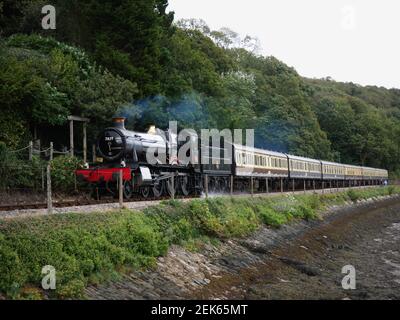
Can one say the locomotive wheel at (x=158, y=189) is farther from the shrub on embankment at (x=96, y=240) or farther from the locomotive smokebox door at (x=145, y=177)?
the shrub on embankment at (x=96, y=240)

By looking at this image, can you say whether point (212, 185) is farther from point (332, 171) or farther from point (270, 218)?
point (332, 171)

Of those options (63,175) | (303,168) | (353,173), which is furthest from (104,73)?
(353,173)

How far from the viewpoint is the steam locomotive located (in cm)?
1794

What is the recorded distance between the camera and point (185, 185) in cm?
2252

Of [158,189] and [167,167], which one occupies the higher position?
[167,167]

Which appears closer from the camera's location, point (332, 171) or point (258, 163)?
point (258, 163)

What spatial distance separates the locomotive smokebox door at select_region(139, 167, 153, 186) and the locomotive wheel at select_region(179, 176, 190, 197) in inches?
143

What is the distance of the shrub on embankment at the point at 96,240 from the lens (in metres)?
8.70

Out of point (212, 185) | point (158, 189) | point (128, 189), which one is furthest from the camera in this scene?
point (212, 185)

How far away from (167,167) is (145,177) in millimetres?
2487

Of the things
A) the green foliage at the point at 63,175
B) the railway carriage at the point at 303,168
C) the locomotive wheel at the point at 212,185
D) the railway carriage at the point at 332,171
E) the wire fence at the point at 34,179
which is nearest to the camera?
the wire fence at the point at 34,179

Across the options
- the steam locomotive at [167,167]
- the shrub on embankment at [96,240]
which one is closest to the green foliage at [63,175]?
the steam locomotive at [167,167]

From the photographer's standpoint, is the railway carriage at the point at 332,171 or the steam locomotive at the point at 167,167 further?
the railway carriage at the point at 332,171

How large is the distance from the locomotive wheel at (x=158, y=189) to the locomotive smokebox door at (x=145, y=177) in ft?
4.15
